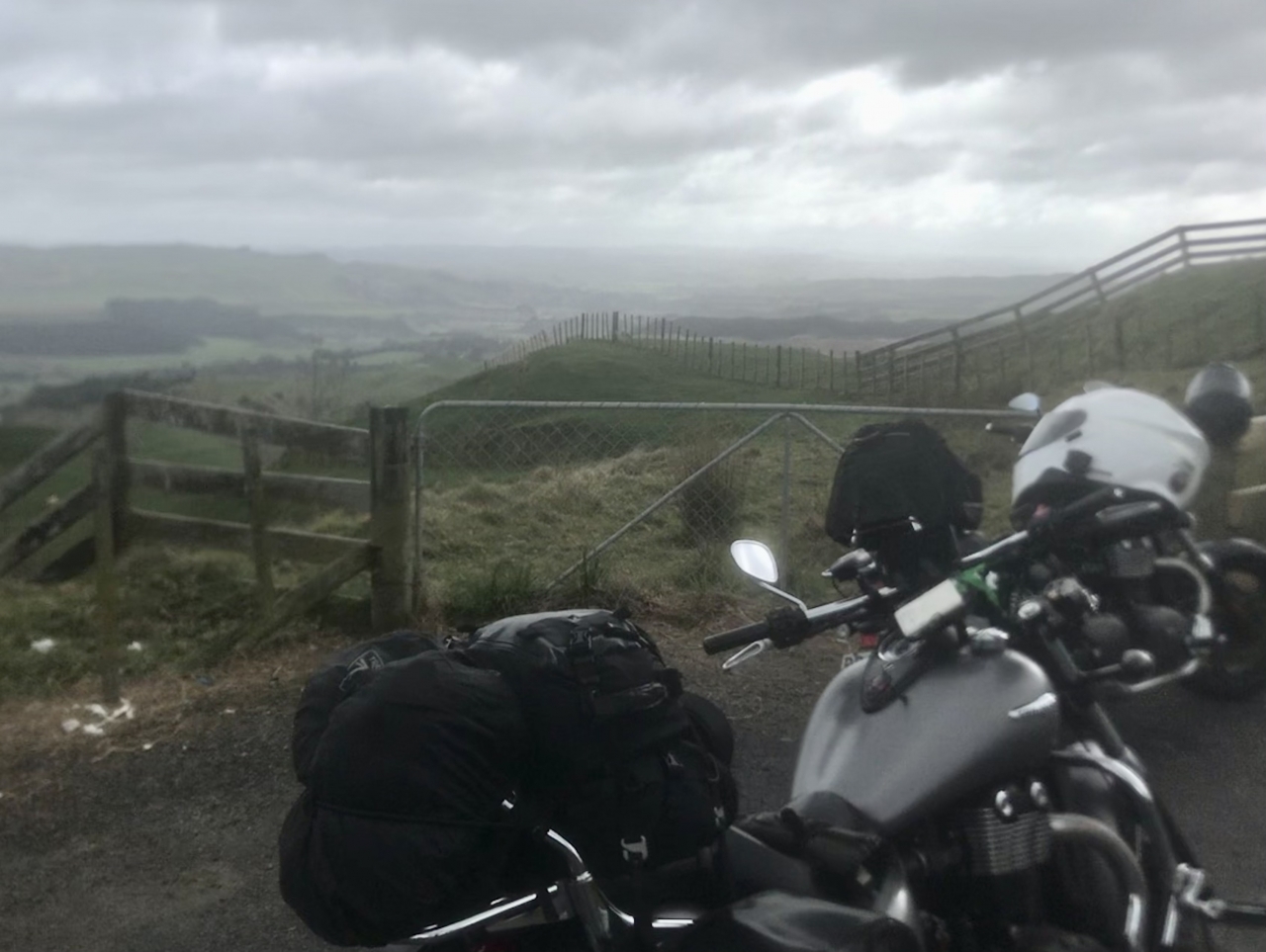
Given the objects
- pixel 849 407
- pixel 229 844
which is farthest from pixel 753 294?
pixel 229 844

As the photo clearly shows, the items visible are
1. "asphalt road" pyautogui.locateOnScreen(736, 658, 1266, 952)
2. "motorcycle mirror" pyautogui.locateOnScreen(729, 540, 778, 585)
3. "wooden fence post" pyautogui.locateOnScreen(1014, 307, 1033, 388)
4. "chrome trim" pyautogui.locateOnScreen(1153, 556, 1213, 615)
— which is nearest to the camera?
"motorcycle mirror" pyautogui.locateOnScreen(729, 540, 778, 585)

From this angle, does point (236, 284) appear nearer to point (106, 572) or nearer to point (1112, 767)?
point (106, 572)

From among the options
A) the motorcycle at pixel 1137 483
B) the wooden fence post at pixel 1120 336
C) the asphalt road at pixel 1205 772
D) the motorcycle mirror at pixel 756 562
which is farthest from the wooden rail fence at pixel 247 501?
the wooden fence post at pixel 1120 336

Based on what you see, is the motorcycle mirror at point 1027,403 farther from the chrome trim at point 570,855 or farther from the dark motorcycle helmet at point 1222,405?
the chrome trim at point 570,855

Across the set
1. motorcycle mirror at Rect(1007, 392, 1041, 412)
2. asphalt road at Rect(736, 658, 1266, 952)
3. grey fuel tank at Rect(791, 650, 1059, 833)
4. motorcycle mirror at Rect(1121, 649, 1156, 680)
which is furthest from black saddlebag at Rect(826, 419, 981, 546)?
asphalt road at Rect(736, 658, 1266, 952)

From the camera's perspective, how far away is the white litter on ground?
5.47 meters

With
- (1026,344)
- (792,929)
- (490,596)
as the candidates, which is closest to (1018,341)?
(1026,344)

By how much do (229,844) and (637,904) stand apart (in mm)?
2843

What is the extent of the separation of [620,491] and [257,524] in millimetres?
2391

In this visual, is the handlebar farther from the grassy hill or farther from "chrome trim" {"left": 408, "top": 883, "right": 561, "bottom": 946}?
the grassy hill

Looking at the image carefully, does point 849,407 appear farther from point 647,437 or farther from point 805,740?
point 805,740

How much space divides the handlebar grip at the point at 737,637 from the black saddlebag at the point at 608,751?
0.45 m

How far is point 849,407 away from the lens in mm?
6891

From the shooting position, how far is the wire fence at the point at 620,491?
6.82 meters
